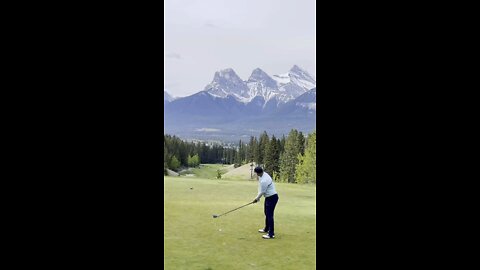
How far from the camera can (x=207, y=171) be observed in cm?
1448

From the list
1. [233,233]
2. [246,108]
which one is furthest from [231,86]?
[233,233]

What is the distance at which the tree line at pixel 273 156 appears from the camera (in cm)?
1359

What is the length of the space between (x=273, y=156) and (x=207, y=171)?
2062 mm

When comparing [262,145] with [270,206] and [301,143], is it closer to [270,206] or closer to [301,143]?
[301,143]

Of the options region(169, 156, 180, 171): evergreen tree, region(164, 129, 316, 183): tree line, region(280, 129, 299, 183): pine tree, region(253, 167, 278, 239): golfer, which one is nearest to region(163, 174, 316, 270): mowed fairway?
region(253, 167, 278, 239): golfer

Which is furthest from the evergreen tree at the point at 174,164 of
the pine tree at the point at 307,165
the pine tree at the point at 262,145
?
the pine tree at the point at 307,165

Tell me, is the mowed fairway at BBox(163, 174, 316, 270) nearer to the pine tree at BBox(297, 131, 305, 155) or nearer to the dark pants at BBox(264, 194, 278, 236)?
the dark pants at BBox(264, 194, 278, 236)
